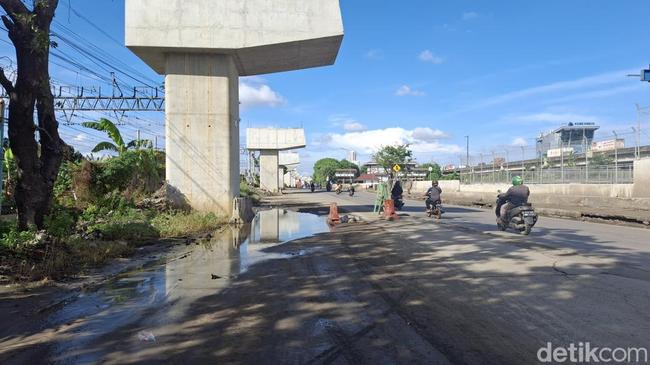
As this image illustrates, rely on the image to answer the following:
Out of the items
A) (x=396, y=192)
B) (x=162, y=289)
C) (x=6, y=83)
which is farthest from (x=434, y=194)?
(x=6, y=83)

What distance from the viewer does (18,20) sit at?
30.3ft

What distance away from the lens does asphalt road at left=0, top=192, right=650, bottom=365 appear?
15.4 ft

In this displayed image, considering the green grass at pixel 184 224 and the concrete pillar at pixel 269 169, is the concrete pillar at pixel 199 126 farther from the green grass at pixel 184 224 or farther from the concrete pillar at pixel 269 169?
the concrete pillar at pixel 269 169

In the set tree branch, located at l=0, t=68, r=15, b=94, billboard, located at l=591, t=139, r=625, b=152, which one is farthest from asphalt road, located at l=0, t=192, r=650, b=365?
billboard, located at l=591, t=139, r=625, b=152

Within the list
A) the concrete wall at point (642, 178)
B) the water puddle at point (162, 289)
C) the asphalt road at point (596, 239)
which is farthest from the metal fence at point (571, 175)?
the water puddle at point (162, 289)

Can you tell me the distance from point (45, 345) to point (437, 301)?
4441 millimetres

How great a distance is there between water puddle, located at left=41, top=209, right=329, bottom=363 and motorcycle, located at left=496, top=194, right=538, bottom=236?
20.3 ft

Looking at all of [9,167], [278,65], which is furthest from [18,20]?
[278,65]

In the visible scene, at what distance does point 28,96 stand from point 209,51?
9463 millimetres

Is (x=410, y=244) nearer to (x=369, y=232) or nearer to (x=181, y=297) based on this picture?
(x=369, y=232)

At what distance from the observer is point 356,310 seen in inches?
238

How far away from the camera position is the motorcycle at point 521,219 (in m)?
13.3

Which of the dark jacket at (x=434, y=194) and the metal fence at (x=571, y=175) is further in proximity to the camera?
the metal fence at (x=571, y=175)

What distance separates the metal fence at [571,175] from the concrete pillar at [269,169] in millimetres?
30650
